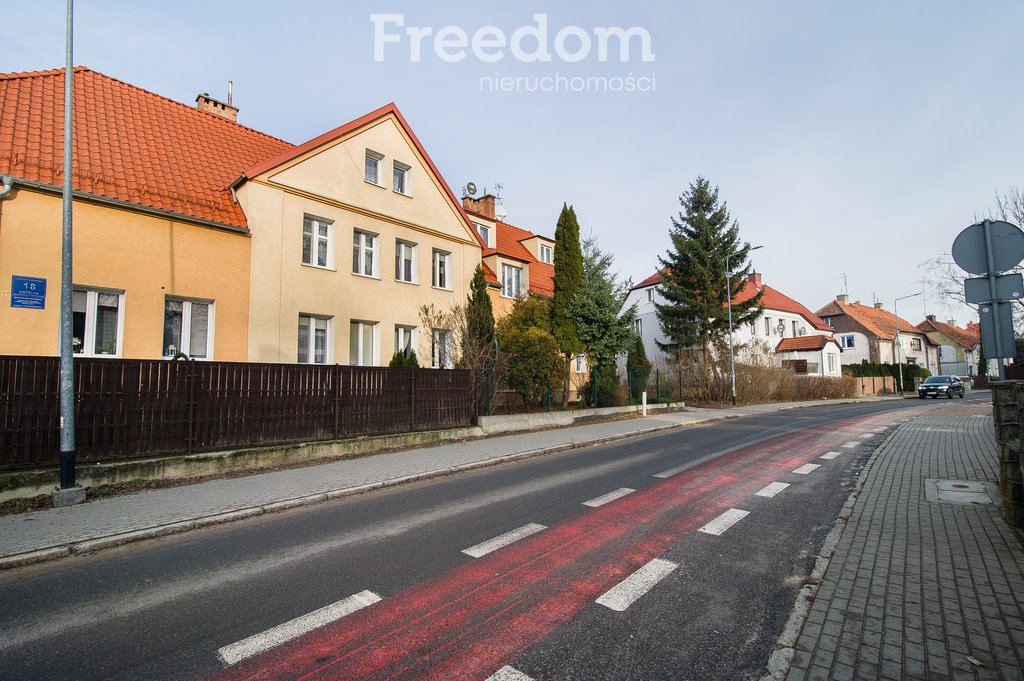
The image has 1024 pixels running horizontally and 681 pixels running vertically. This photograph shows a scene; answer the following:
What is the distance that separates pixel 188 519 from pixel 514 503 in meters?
4.11

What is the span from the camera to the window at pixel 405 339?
17.3 meters

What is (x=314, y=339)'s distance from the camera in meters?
15.0

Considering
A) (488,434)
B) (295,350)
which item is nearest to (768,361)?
(488,434)

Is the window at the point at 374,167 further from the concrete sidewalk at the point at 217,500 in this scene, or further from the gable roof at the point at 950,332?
the gable roof at the point at 950,332

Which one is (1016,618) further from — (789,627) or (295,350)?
(295,350)

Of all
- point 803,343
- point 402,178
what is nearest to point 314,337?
point 402,178

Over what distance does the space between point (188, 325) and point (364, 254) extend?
5.80 m

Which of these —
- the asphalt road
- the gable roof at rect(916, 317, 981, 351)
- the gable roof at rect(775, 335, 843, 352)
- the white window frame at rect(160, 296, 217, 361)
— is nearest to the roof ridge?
the white window frame at rect(160, 296, 217, 361)

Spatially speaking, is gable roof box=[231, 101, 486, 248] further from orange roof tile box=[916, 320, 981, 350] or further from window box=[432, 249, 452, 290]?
orange roof tile box=[916, 320, 981, 350]

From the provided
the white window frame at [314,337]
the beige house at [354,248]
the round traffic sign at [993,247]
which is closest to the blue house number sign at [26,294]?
the beige house at [354,248]

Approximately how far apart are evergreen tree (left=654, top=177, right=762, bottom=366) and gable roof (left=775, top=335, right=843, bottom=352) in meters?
15.2

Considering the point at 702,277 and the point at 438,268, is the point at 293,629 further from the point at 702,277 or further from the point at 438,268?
Answer: the point at 702,277

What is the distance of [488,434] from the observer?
13.8 meters

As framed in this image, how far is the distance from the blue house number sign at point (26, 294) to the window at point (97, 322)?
→ 304 cm
